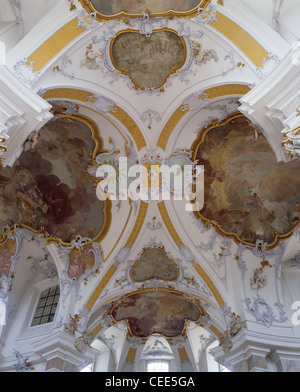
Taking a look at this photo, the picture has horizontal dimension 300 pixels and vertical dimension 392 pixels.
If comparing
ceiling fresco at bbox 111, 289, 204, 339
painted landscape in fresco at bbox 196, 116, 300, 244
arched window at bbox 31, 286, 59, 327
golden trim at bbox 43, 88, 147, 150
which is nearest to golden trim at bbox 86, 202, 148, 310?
ceiling fresco at bbox 111, 289, 204, 339

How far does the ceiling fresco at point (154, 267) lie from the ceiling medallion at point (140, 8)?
722 cm

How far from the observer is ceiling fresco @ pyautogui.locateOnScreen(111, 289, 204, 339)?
1439 cm

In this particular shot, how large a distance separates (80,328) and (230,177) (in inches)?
259

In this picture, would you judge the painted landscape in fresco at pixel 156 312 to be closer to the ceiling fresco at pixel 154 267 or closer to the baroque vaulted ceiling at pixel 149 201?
the baroque vaulted ceiling at pixel 149 201

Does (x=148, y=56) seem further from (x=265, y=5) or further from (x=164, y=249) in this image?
(x=164, y=249)

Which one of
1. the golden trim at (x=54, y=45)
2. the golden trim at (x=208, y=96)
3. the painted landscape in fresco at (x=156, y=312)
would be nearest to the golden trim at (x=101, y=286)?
the painted landscape in fresco at (x=156, y=312)

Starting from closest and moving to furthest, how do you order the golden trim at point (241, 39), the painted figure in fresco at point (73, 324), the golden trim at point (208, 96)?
the golden trim at point (241, 39) → the golden trim at point (208, 96) → the painted figure in fresco at point (73, 324)

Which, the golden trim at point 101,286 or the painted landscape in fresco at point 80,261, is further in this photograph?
the painted landscape in fresco at point 80,261

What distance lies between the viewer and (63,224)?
13.4 meters

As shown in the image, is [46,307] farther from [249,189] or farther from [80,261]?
[249,189]

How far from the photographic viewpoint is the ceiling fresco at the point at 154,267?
13547 mm

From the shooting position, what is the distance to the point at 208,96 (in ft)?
35.4
